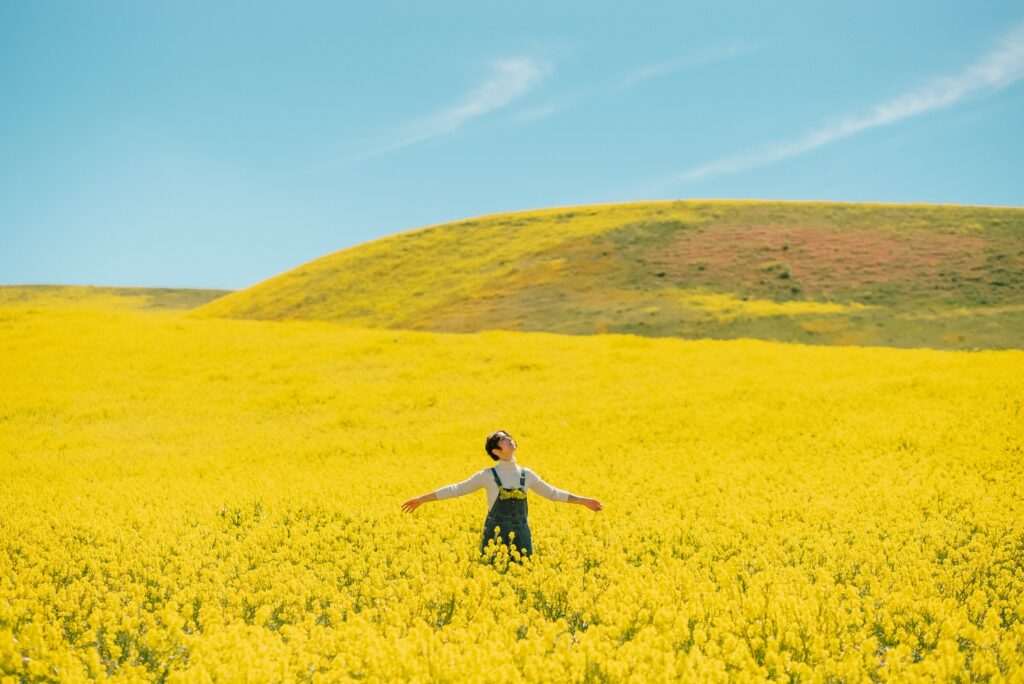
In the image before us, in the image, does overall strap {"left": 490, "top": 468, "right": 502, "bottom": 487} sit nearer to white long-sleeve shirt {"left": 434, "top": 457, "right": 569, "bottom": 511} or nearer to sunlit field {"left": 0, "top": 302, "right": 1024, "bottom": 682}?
white long-sleeve shirt {"left": 434, "top": 457, "right": 569, "bottom": 511}

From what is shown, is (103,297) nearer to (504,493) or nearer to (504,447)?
(504,493)

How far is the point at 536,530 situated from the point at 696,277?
46065 millimetres

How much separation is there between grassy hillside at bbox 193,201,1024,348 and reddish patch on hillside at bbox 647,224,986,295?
0.48 ft

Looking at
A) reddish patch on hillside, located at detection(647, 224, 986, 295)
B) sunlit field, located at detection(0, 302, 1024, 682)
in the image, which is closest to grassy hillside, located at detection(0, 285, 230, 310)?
reddish patch on hillside, located at detection(647, 224, 986, 295)

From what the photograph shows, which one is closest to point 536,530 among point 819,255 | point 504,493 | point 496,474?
point 504,493

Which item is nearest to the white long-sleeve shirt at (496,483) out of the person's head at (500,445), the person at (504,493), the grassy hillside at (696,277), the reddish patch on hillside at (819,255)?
the person at (504,493)

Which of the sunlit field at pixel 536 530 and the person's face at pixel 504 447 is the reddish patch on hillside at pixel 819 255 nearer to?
the sunlit field at pixel 536 530

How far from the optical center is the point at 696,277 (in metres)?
55.1

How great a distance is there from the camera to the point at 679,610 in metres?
8.37

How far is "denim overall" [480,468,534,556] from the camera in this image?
29.4 ft

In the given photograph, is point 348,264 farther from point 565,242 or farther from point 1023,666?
point 1023,666

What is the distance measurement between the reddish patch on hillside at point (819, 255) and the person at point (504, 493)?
44869 mm

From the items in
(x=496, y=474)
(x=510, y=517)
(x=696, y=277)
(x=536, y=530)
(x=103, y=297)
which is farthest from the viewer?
(x=103, y=297)

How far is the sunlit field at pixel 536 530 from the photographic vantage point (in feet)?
23.5
